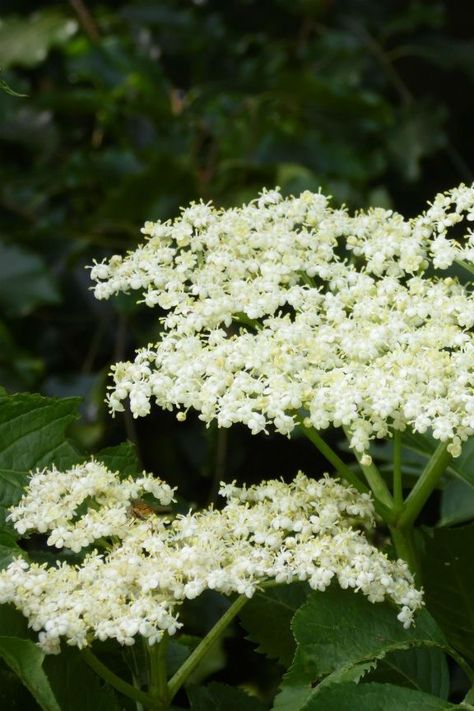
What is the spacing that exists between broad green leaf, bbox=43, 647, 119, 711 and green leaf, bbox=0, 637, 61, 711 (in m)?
0.05

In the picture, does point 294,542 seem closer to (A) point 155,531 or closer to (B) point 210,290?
(A) point 155,531

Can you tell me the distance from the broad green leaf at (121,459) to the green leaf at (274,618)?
123mm

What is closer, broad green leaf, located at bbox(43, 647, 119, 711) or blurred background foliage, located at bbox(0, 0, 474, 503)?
broad green leaf, located at bbox(43, 647, 119, 711)

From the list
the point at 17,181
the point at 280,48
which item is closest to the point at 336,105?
the point at 280,48

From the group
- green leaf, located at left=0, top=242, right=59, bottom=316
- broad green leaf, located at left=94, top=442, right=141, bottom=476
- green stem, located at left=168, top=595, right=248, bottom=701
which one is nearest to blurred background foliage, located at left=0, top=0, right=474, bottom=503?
green leaf, located at left=0, top=242, right=59, bottom=316

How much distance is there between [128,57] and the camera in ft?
6.95

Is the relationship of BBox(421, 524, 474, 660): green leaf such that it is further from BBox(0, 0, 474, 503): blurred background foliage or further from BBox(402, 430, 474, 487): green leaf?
BBox(0, 0, 474, 503): blurred background foliage

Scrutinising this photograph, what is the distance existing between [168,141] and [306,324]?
4.59 feet

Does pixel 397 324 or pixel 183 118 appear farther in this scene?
pixel 183 118

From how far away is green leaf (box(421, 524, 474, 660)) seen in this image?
787 mm

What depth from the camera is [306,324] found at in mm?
768

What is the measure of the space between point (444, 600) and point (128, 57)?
154cm

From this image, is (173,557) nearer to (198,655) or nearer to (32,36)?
(198,655)

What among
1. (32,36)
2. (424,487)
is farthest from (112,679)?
(32,36)
